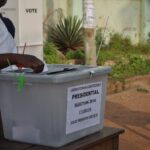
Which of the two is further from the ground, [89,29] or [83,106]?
[89,29]

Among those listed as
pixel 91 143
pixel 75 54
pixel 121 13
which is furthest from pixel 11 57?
pixel 121 13

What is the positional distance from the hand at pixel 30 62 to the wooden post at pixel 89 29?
575 centimetres

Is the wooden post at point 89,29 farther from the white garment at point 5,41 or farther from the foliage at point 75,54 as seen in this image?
the white garment at point 5,41

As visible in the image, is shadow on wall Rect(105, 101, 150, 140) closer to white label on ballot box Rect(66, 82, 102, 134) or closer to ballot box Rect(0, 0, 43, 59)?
ballot box Rect(0, 0, 43, 59)

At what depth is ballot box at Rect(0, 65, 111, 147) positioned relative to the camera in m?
2.74

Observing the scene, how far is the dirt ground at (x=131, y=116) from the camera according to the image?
6561 millimetres

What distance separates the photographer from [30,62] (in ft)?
9.09

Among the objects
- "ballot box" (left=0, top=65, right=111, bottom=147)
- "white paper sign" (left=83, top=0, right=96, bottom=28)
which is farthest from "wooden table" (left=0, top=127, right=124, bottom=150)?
"white paper sign" (left=83, top=0, right=96, bottom=28)

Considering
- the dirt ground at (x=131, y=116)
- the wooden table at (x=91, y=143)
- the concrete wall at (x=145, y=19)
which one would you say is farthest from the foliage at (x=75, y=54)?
the wooden table at (x=91, y=143)

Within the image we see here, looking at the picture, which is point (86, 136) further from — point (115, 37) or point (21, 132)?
point (115, 37)

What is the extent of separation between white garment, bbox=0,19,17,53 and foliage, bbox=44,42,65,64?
24.8 ft

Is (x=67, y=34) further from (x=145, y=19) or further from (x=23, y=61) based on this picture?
(x=23, y=61)

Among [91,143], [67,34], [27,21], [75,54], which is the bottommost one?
[75,54]

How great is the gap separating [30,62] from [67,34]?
9636mm
